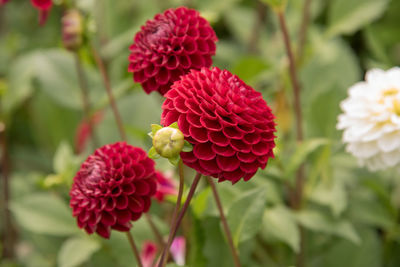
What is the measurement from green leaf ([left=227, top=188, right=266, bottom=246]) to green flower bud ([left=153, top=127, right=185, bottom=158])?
0.67 ft

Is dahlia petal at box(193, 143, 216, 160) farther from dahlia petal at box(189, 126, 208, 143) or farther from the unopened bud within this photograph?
the unopened bud

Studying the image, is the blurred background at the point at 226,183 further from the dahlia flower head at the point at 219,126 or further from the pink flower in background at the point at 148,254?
the dahlia flower head at the point at 219,126

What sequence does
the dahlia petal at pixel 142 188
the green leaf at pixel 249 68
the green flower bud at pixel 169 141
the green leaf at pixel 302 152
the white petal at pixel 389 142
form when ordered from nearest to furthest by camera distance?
the green flower bud at pixel 169 141
the dahlia petal at pixel 142 188
the white petal at pixel 389 142
the green leaf at pixel 302 152
the green leaf at pixel 249 68

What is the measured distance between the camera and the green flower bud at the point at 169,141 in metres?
0.43

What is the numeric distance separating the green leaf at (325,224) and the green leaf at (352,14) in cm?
39

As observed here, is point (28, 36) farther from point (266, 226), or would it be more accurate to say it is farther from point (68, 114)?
point (266, 226)

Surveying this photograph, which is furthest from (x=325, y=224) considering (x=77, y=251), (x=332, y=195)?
(x=77, y=251)

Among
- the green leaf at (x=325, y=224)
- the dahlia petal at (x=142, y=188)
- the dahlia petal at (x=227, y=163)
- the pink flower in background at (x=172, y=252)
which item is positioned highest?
the dahlia petal at (x=227, y=163)

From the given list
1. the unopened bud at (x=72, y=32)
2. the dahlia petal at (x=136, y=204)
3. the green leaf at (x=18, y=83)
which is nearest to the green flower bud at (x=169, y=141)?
the dahlia petal at (x=136, y=204)

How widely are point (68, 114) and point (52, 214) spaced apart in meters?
0.43

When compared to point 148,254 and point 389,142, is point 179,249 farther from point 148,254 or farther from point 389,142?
point 389,142

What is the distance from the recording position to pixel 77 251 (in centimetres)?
75

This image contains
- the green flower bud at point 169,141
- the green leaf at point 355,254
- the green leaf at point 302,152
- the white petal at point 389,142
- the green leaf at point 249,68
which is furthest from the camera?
the green leaf at point 249,68

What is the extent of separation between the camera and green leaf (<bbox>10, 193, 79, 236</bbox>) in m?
0.83
